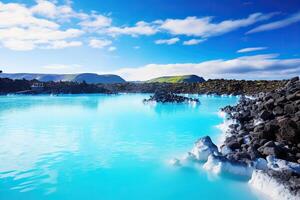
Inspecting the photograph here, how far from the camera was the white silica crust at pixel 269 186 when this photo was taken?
23.6 ft

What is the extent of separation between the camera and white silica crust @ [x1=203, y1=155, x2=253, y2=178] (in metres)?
9.07

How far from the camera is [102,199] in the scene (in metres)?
7.66

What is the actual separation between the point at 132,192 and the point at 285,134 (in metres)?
6.04

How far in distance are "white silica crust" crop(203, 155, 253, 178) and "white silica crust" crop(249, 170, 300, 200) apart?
575mm

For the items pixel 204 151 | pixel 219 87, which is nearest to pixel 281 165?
pixel 204 151

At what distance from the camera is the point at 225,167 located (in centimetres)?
936

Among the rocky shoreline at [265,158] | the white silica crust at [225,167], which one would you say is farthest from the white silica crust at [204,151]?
the white silica crust at [225,167]

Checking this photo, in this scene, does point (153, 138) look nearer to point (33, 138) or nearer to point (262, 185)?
point (33, 138)

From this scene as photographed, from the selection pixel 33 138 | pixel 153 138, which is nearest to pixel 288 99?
pixel 153 138

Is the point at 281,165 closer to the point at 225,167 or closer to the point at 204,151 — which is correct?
the point at 225,167

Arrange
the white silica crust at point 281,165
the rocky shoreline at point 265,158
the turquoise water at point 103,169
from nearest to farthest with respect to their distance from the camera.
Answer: the rocky shoreline at point 265,158
the turquoise water at point 103,169
the white silica crust at point 281,165

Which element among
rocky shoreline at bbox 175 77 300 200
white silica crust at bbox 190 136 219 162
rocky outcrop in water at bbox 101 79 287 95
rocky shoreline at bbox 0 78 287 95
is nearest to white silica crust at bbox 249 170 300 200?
rocky shoreline at bbox 175 77 300 200

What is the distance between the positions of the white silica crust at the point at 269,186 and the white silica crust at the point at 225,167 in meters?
0.57

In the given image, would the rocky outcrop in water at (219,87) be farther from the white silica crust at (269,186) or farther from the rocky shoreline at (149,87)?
the white silica crust at (269,186)
